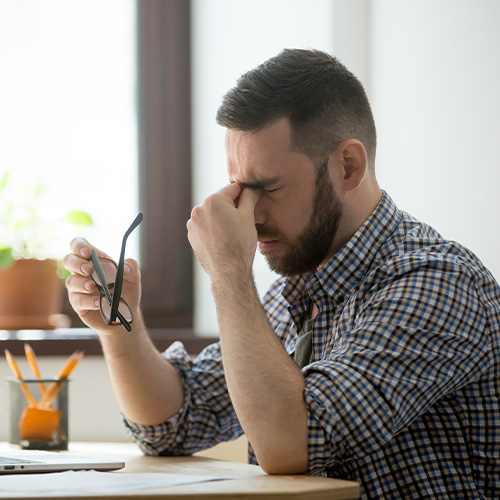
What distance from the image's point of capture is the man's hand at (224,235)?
47.4 inches

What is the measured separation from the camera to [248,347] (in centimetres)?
A: 111

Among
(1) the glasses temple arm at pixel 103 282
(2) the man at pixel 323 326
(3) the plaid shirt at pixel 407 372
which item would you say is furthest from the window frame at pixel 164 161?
(3) the plaid shirt at pixel 407 372

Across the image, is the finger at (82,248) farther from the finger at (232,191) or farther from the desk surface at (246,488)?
the desk surface at (246,488)

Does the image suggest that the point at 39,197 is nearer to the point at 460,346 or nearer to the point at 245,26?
the point at 245,26

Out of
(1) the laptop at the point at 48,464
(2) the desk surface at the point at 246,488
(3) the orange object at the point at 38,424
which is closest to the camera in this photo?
(2) the desk surface at the point at 246,488

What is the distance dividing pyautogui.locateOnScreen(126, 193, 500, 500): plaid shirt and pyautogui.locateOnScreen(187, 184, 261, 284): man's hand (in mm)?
148

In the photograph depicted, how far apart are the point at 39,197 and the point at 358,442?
1.37 metres

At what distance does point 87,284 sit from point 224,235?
0.30m

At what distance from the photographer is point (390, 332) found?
110cm

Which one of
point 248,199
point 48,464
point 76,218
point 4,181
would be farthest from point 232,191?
point 4,181

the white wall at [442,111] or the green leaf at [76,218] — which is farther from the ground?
the white wall at [442,111]

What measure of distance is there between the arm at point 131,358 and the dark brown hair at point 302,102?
35cm

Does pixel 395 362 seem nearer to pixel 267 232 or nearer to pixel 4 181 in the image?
pixel 267 232

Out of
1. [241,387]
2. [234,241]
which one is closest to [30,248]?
[234,241]
